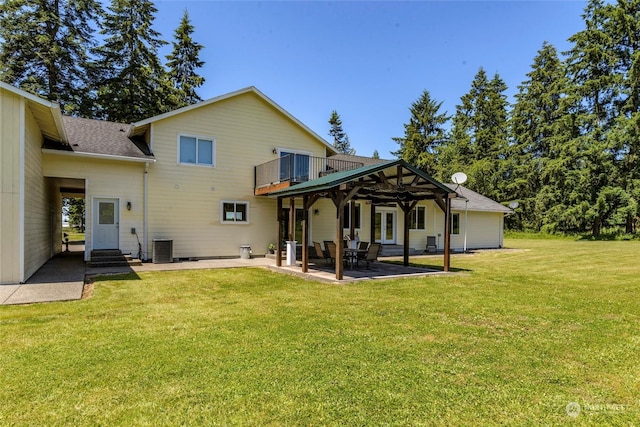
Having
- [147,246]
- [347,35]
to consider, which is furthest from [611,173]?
[147,246]

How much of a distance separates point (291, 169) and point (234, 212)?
3.28 meters

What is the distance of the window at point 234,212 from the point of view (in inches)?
566

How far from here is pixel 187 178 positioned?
1366cm

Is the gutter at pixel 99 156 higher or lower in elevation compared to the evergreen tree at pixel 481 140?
lower

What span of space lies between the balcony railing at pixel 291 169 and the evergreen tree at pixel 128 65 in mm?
15926

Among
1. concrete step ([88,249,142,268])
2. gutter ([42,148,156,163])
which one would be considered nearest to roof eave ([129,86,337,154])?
gutter ([42,148,156,163])

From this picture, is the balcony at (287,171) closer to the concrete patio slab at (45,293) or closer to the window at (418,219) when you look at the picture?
the window at (418,219)

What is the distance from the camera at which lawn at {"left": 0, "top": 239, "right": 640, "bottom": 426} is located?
277 centimetres

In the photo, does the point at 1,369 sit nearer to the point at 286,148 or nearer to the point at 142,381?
the point at 142,381

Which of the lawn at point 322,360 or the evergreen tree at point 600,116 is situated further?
the evergreen tree at point 600,116

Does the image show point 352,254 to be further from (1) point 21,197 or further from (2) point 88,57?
(2) point 88,57

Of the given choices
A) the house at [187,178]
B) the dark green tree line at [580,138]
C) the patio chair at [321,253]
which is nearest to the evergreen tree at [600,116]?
the dark green tree line at [580,138]

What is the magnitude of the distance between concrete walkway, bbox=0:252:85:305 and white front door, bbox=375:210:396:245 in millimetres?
12971

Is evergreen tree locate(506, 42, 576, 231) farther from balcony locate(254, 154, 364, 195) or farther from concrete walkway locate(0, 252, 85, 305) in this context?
concrete walkway locate(0, 252, 85, 305)
